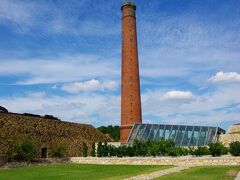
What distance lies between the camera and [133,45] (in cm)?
3672

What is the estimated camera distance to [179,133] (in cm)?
3206

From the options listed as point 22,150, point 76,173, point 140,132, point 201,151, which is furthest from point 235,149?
point 22,150

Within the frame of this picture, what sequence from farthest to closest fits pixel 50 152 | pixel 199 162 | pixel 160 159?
pixel 50 152 < pixel 160 159 < pixel 199 162

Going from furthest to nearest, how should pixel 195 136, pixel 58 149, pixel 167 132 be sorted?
pixel 167 132
pixel 195 136
pixel 58 149

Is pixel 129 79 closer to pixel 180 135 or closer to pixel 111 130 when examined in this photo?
pixel 180 135

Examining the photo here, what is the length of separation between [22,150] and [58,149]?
18.7 ft

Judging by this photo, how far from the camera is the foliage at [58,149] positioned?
30.6m

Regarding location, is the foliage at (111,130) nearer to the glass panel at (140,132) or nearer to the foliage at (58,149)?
the glass panel at (140,132)

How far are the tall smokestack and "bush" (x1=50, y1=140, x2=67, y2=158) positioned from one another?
7.19 metres

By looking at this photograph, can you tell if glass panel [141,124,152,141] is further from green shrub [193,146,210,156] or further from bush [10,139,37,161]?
bush [10,139,37,161]

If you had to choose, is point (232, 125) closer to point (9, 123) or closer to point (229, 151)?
point (229, 151)

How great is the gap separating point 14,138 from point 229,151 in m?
16.1

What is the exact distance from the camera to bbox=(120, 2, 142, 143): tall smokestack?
118 feet

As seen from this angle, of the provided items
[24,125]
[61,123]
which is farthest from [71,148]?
[24,125]
